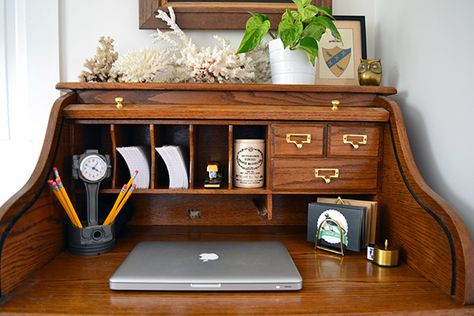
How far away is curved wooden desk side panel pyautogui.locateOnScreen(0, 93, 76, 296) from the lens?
732mm

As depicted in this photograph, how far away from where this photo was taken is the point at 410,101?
41.4 inches

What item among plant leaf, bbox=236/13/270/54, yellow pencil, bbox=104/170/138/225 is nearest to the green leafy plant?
plant leaf, bbox=236/13/270/54

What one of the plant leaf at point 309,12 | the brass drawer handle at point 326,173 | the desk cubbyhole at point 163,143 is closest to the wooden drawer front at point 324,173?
the brass drawer handle at point 326,173

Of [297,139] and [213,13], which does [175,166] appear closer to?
[297,139]

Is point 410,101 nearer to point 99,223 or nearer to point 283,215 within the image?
point 283,215

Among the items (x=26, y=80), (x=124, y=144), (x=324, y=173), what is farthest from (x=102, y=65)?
(x=324, y=173)

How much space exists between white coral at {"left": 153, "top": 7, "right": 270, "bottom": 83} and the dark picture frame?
0.13 feet

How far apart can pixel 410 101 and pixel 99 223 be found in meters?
0.92

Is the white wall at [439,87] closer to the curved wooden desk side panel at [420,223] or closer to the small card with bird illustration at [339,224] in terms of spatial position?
the curved wooden desk side panel at [420,223]

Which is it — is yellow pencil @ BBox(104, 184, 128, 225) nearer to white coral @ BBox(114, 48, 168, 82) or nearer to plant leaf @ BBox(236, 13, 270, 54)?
white coral @ BBox(114, 48, 168, 82)

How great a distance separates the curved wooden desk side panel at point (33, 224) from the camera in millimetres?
732

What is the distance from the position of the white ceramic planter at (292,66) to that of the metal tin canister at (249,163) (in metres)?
0.21

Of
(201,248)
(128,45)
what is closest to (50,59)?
(128,45)

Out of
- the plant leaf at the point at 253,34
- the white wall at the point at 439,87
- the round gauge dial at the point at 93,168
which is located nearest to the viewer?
the white wall at the point at 439,87
